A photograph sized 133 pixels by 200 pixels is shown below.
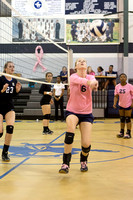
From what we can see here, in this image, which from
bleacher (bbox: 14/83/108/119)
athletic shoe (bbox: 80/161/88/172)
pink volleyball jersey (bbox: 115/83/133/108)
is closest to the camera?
athletic shoe (bbox: 80/161/88/172)

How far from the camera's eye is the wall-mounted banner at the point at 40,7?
19.6m

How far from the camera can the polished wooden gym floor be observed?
11.2ft

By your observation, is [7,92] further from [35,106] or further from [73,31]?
[73,31]

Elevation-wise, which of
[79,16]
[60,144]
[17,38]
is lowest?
[60,144]

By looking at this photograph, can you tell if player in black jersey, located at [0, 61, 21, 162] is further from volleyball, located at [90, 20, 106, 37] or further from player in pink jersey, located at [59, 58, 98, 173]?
volleyball, located at [90, 20, 106, 37]

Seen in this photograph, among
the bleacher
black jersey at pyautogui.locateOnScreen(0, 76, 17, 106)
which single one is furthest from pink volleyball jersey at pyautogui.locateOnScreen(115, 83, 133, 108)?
the bleacher

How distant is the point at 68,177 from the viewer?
420cm

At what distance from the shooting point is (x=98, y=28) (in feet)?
64.2

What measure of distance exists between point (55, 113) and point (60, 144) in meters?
6.48

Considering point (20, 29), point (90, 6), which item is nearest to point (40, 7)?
point (20, 29)

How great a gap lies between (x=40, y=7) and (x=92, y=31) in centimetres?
343

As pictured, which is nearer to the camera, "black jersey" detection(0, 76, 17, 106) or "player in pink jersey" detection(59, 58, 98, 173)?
"player in pink jersey" detection(59, 58, 98, 173)

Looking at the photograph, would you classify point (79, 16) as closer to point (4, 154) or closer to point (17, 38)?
point (17, 38)

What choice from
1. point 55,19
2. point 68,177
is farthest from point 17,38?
point 68,177
